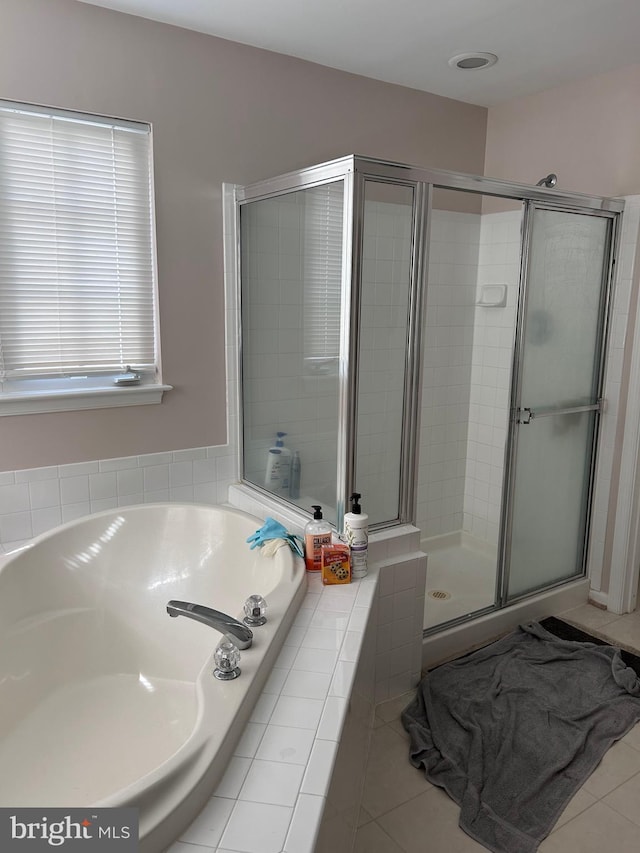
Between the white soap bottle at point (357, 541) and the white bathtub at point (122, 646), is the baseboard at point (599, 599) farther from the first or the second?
the white bathtub at point (122, 646)

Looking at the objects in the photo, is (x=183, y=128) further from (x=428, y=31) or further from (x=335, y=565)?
(x=335, y=565)

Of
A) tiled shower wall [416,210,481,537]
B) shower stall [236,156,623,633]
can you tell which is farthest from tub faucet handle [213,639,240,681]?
tiled shower wall [416,210,481,537]

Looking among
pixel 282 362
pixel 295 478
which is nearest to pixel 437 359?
pixel 282 362

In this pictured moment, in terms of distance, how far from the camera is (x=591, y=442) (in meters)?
3.02

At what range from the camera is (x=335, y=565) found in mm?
2094

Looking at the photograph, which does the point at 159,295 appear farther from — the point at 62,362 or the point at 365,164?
the point at 365,164

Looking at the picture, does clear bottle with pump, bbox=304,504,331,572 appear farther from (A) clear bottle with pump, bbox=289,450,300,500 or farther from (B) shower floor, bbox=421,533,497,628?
(B) shower floor, bbox=421,533,497,628

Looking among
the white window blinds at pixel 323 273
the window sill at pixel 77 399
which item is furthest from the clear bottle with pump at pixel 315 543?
the window sill at pixel 77 399

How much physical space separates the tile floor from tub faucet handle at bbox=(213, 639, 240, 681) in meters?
0.68

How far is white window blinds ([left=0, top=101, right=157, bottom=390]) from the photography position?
7.31ft

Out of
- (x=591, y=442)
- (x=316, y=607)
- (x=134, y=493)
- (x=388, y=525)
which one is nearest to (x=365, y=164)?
(x=388, y=525)

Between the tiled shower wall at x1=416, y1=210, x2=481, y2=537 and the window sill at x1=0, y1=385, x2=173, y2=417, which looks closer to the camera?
the window sill at x1=0, y1=385, x2=173, y2=417

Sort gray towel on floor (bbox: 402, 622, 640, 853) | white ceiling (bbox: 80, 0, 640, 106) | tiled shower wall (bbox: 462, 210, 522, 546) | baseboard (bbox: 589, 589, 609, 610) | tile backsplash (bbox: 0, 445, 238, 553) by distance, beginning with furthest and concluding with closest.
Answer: tiled shower wall (bbox: 462, 210, 522, 546) < baseboard (bbox: 589, 589, 609, 610) < tile backsplash (bbox: 0, 445, 238, 553) < white ceiling (bbox: 80, 0, 640, 106) < gray towel on floor (bbox: 402, 622, 640, 853)

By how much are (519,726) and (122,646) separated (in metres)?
1.42
